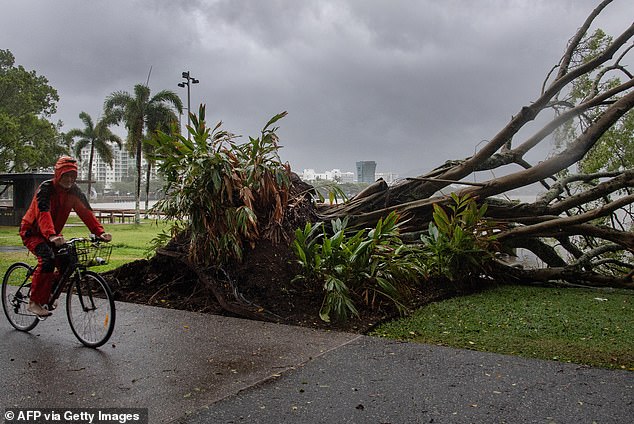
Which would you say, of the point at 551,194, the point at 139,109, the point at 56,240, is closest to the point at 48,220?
the point at 56,240

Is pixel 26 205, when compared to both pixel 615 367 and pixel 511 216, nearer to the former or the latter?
pixel 511 216

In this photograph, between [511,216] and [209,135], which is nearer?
[209,135]

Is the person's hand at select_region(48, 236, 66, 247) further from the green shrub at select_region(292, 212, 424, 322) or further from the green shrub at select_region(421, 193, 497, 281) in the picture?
the green shrub at select_region(421, 193, 497, 281)

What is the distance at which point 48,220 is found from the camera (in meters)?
4.51

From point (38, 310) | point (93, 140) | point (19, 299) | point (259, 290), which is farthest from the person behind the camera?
point (93, 140)

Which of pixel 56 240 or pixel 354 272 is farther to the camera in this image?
pixel 354 272

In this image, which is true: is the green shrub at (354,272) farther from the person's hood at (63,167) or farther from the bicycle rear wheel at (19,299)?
the bicycle rear wheel at (19,299)

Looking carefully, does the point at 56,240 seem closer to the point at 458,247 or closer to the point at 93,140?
the point at 458,247

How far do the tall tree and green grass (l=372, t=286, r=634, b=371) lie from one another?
29677 millimetres

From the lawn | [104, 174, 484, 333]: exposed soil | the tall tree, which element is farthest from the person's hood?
the tall tree

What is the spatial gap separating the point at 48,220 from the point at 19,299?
1134mm

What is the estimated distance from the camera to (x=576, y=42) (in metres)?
8.82

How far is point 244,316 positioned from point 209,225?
1.38 metres

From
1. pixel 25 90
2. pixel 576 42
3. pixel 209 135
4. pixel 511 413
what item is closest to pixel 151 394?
pixel 511 413
